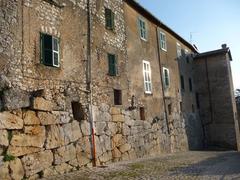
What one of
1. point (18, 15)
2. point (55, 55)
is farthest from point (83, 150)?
point (18, 15)

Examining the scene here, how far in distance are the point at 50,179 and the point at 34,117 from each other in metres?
1.99

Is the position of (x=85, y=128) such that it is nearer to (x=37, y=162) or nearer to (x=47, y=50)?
(x=37, y=162)

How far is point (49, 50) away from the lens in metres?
11.1

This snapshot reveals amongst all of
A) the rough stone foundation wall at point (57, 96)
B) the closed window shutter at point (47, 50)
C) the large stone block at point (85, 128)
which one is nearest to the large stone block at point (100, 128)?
the rough stone foundation wall at point (57, 96)

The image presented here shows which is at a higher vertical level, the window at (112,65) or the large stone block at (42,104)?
the window at (112,65)

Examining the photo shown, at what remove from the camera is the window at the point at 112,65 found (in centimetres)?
1461

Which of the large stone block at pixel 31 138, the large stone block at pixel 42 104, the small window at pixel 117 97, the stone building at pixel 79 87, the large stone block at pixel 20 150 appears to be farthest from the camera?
the small window at pixel 117 97

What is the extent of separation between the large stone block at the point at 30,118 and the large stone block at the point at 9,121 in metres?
0.21

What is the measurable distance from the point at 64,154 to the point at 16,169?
2.14 m

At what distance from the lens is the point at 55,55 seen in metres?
11.3

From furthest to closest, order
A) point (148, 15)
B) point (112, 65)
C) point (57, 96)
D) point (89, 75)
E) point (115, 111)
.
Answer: point (148, 15) < point (112, 65) < point (115, 111) < point (89, 75) < point (57, 96)

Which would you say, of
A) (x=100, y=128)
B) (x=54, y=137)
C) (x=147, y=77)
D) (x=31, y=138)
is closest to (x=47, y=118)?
(x=54, y=137)

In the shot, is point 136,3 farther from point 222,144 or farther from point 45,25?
point 222,144

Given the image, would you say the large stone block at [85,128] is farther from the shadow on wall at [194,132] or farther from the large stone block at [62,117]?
the shadow on wall at [194,132]
